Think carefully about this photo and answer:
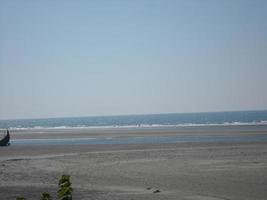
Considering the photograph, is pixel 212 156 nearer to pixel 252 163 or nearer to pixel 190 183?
pixel 252 163

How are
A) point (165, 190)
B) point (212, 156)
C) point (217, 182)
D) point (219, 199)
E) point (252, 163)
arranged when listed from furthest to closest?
point (212, 156), point (252, 163), point (217, 182), point (165, 190), point (219, 199)

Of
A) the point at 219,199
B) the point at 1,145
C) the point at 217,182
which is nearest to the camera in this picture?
the point at 219,199

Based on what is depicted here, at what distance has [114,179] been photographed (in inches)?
745

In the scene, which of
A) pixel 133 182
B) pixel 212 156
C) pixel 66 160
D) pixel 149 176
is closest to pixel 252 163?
pixel 212 156

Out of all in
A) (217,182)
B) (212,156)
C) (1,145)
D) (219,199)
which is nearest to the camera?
(219,199)

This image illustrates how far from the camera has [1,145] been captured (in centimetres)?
4538

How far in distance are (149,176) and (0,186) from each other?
21.2 feet

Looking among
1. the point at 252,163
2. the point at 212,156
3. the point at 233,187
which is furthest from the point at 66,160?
the point at 233,187

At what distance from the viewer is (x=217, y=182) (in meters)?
16.8

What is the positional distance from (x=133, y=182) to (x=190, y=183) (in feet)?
7.91

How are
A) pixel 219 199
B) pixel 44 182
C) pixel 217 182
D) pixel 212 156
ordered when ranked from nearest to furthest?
pixel 219 199
pixel 217 182
pixel 44 182
pixel 212 156

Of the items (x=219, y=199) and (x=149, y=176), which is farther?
(x=149, y=176)

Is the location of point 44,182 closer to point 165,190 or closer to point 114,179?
point 114,179

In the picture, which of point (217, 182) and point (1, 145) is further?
point (1, 145)
